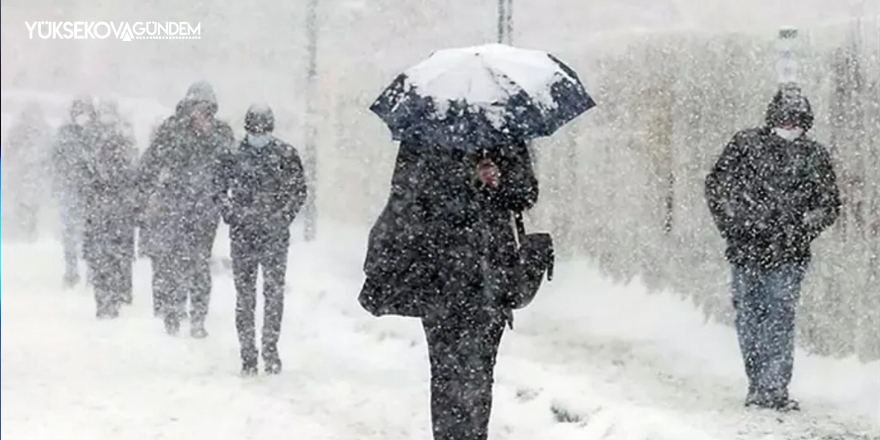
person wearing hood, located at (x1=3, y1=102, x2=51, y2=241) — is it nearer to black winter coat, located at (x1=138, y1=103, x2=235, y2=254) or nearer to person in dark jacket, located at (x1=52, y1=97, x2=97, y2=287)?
person in dark jacket, located at (x1=52, y1=97, x2=97, y2=287)

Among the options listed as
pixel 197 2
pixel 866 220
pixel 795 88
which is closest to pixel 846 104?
pixel 866 220

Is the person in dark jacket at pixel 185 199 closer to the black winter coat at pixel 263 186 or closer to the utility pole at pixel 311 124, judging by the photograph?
the black winter coat at pixel 263 186

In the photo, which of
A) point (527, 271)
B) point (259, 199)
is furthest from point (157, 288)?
point (527, 271)

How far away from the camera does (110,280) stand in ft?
26.4

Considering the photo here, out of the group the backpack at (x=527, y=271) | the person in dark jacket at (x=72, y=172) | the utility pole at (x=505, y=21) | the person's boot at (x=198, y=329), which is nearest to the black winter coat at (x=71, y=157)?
the person in dark jacket at (x=72, y=172)

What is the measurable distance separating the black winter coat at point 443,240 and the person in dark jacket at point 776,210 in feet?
6.56

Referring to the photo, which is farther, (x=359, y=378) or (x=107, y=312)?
(x=107, y=312)

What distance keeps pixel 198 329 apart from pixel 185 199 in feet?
2.54

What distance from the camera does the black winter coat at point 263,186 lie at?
676cm

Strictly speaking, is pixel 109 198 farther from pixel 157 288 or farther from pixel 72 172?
pixel 157 288

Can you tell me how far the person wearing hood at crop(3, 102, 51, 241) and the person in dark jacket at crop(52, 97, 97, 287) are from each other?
0.11 metres

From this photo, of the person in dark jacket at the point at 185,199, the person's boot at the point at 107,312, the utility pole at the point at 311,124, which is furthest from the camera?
the utility pole at the point at 311,124

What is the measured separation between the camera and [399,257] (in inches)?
183

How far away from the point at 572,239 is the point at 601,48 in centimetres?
148
